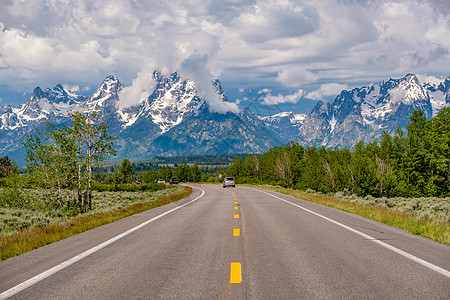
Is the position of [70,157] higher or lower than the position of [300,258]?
higher

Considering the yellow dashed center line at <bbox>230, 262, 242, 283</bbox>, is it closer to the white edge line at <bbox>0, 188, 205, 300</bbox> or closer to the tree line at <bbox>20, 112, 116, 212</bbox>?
the white edge line at <bbox>0, 188, 205, 300</bbox>

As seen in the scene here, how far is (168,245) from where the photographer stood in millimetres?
9164

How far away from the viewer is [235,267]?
6.80m

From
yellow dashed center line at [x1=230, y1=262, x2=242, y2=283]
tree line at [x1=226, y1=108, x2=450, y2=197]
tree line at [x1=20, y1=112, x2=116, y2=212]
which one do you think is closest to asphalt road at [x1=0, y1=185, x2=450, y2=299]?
yellow dashed center line at [x1=230, y1=262, x2=242, y2=283]

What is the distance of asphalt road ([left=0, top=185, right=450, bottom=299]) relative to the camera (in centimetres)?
536

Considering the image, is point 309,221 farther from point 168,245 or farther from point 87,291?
point 87,291

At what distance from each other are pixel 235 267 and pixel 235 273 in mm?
435

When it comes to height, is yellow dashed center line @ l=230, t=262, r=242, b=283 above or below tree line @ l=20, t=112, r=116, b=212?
below

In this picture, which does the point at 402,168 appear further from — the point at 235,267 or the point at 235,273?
the point at 235,273

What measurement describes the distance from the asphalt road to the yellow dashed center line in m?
0.02

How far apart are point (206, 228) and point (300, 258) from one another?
530 centimetres

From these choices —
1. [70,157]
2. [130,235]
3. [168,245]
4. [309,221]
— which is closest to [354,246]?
[168,245]

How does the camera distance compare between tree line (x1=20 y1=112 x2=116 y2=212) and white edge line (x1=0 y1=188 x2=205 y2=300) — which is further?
tree line (x1=20 y1=112 x2=116 y2=212)

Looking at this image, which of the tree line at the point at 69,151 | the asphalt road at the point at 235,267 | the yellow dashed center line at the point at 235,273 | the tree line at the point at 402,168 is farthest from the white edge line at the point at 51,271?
the tree line at the point at 402,168
